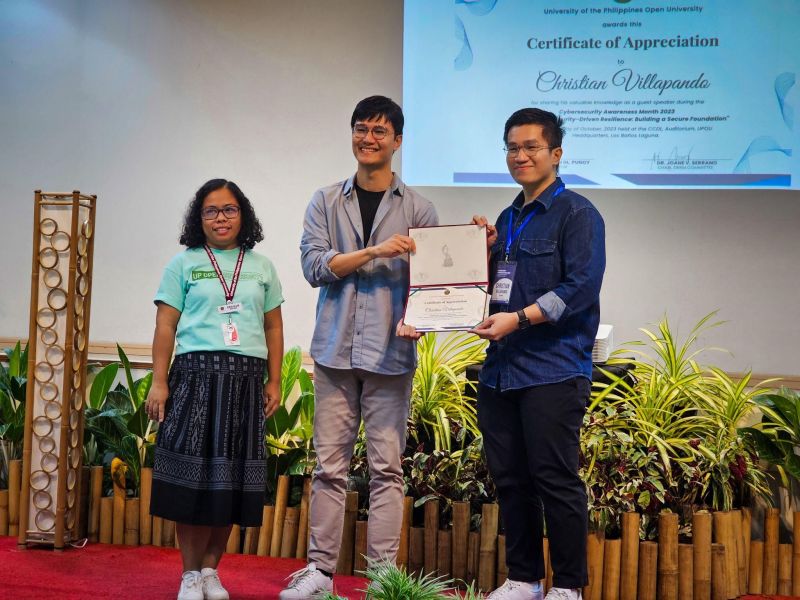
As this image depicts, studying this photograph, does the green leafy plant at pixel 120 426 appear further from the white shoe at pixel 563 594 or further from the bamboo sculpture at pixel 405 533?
the white shoe at pixel 563 594

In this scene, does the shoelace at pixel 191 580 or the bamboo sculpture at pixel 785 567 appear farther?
the bamboo sculpture at pixel 785 567

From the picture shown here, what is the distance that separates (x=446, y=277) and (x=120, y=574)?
5.44 ft

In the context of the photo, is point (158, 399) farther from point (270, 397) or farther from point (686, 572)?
point (686, 572)

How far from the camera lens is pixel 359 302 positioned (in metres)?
2.93

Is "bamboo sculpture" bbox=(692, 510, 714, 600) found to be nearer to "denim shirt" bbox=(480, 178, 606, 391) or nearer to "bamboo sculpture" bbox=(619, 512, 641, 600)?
"bamboo sculpture" bbox=(619, 512, 641, 600)

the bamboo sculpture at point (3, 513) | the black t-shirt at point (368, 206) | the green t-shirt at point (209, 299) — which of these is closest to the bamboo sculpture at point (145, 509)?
the bamboo sculpture at point (3, 513)

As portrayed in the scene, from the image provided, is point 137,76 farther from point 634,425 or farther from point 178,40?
point 634,425

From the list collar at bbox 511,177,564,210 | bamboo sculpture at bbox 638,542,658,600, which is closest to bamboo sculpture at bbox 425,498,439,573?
bamboo sculpture at bbox 638,542,658,600

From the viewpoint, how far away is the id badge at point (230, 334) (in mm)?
2893

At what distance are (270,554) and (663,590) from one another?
1.54 metres

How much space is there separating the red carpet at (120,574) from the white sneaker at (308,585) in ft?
0.38

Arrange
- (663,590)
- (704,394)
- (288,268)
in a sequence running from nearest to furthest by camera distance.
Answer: (663,590) → (704,394) → (288,268)

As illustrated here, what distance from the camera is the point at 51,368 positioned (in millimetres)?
3723

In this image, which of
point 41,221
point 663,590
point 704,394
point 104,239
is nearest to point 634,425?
point 704,394
